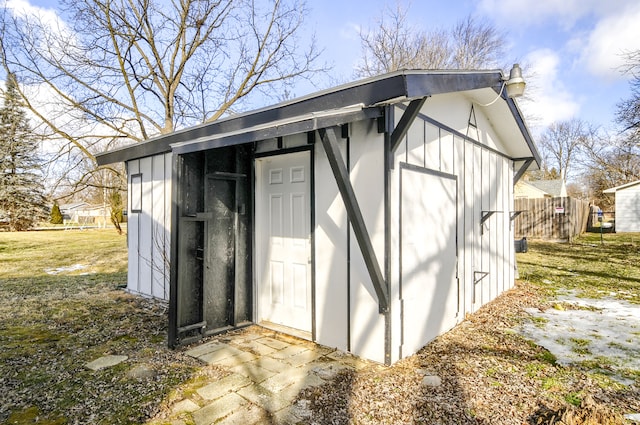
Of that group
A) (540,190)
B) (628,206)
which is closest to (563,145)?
(540,190)

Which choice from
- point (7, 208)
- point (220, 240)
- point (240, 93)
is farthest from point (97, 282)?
point (7, 208)

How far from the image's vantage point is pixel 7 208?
2231cm

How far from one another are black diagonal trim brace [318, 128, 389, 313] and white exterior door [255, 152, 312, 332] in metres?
1.01

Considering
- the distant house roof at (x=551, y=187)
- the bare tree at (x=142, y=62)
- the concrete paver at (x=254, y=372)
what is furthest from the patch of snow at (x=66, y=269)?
the distant house roof at (x=551, y=187)

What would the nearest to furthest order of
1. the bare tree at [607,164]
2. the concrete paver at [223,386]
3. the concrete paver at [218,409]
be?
1. the concrete paver at [218,409]
2. the concrete paver at [223,386]
3. the bare tree at [607,164]

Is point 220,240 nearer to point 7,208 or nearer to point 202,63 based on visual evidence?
point 202,63

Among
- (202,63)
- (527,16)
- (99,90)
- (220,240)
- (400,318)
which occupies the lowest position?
(400,318)

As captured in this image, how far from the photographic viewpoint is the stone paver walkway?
2488mm

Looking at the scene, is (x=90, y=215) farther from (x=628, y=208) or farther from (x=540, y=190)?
(x=628, y=208)

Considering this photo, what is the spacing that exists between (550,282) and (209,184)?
7.18m

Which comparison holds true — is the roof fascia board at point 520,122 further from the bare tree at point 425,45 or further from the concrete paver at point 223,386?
the bare tree at point 425,45

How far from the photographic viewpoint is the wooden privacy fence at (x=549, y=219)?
1506 centimetres

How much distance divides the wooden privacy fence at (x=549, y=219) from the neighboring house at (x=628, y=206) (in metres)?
4.99

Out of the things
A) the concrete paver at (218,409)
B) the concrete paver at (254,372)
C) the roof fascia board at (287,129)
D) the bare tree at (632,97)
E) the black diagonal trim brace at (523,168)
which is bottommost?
the concrete paver at (254,372)
